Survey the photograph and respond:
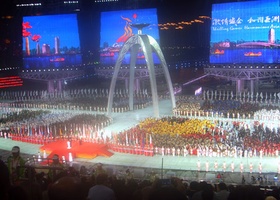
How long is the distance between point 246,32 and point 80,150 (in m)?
30.6

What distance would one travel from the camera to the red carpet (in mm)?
22641

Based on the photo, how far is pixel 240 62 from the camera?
47.5m

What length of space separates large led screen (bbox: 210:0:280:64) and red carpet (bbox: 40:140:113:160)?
2887cm

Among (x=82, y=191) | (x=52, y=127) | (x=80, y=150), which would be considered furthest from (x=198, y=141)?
(x=82, y=191)

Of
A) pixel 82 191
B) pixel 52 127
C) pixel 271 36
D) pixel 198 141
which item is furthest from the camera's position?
pixel 271 36

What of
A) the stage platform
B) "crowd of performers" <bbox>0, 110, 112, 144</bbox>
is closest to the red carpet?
the stage platform

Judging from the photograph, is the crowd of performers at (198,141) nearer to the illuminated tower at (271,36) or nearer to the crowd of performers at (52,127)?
the crowd of performers at (52,127)

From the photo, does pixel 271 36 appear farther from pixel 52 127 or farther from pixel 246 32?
pixel 52 127

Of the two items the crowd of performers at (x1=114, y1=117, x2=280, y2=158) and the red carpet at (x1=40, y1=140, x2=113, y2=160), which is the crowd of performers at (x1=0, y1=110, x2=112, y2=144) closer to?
the red carpet at (x1=40, y1=140, x2=113, y2=160)

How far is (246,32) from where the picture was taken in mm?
46125

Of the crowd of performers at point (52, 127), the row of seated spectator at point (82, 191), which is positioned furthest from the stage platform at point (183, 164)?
the row of seated spectator at point (82, 191)

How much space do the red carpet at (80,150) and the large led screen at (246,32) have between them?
28874 mm

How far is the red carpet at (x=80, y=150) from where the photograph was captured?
74.3 feet

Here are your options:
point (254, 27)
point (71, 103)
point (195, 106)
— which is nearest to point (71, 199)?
point (195, 106)
